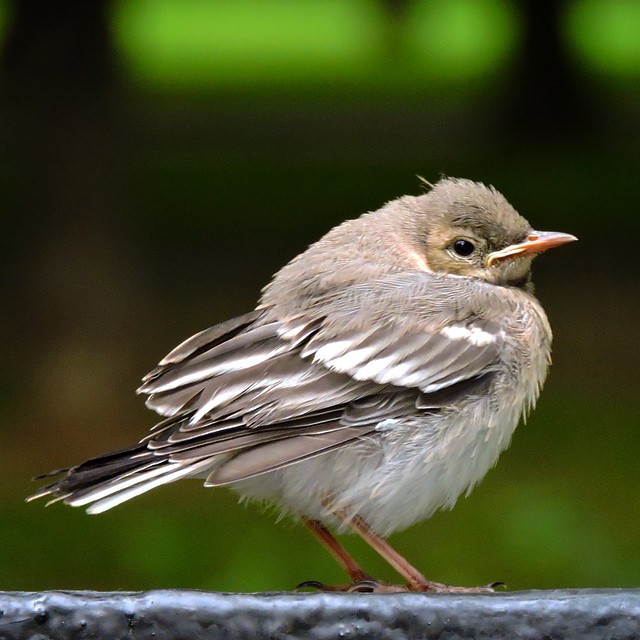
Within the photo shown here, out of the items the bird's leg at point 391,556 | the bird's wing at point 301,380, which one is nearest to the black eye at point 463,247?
the bird's wing at point 301,380

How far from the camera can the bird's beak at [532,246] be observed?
475cm

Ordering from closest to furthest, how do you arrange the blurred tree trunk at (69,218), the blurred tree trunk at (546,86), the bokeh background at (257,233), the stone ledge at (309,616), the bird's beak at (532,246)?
the stone ledge at (309,616) → the bird's beak at (532,246) → the bokeh background at (257,233) → the blurred tree trunk at (69,218) → the blurred tree trunk at (546,86)

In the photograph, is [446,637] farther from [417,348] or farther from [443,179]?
[443,179]

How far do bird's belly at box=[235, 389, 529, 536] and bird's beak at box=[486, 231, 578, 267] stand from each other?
2.50 ft

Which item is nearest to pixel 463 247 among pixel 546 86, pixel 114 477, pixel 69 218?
pixel 114 477

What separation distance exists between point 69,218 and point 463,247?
774 centimetres

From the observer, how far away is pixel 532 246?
4848 mm

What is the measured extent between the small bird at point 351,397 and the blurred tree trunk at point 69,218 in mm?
7028

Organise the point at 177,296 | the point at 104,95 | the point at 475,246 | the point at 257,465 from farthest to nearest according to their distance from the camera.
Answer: the point at 177,296, the point at 104,95, the point at 475,246, the point at 257,465

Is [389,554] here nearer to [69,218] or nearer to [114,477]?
[114,477]

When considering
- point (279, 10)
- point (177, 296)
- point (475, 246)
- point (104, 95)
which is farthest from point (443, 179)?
point (279, 10)

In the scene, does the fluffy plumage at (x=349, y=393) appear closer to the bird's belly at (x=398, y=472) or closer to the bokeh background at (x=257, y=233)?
the bird's belly at (x=398, y=472)

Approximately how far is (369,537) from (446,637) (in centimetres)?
215

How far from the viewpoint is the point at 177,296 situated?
50.0 ft
